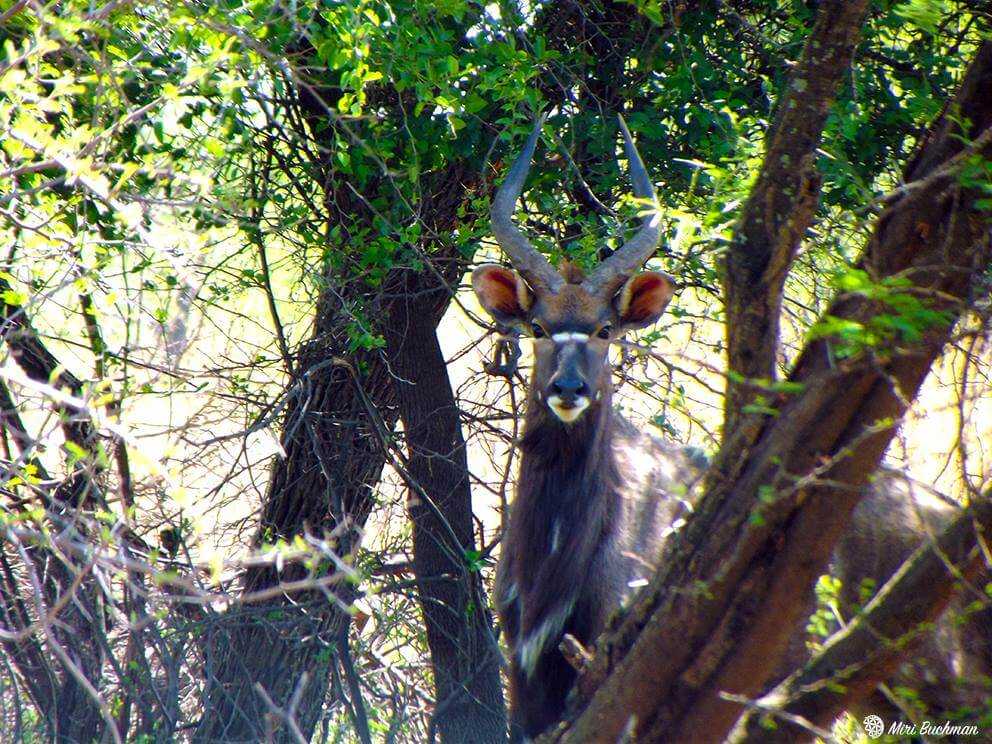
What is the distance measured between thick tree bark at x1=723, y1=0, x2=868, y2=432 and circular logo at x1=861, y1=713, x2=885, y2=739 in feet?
7.48

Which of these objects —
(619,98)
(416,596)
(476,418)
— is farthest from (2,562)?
(619,98)

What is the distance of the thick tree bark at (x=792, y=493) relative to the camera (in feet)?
10.3

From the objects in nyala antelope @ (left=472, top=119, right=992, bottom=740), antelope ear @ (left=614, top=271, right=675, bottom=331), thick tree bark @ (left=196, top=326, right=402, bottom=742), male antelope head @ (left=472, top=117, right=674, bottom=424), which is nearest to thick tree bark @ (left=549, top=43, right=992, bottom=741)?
nyala antelope @ (left=472, top=119, right=992, bottom=740)

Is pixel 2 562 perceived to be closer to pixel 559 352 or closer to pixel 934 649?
pixel 559 352

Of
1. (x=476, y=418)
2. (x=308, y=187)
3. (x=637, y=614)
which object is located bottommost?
(x=637, y=614)

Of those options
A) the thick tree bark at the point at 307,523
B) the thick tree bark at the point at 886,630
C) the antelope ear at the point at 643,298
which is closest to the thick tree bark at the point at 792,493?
the thick tree bark at the point at 886,630

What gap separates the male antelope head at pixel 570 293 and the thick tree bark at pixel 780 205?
183 centimetres

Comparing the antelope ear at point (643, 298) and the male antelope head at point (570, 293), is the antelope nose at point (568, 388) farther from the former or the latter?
the antelope ear at point (643, 298)

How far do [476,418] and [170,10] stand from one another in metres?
2.99

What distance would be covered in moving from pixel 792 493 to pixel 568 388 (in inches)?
81.9

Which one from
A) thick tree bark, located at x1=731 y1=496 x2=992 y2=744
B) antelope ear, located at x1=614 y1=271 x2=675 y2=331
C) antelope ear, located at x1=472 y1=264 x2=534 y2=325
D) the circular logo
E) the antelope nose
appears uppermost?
antelope ear, located at x1=614 y1=271 x2=675 y2=331

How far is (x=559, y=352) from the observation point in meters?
5.33

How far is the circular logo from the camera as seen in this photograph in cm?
505

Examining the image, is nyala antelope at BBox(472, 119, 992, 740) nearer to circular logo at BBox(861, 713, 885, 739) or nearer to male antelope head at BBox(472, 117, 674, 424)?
male antelope head at BBox(472, 117, 674, 424)
